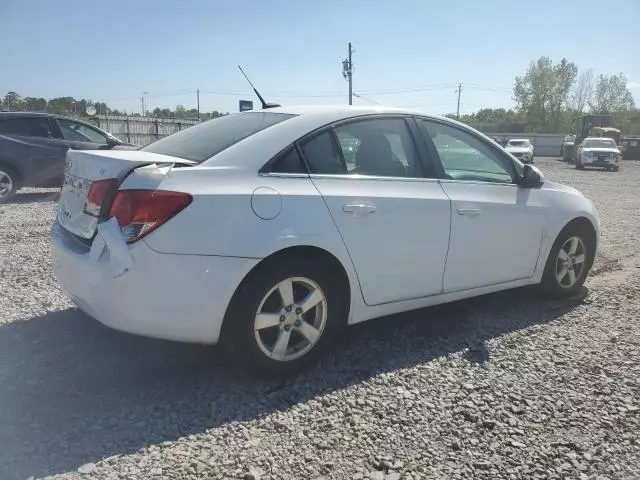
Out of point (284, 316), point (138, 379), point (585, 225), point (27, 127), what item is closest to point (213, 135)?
point (284, 316)

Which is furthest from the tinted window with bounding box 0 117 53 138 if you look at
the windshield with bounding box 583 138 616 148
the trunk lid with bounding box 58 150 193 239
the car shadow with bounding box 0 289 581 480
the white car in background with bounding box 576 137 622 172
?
the windshield with bounding box 583 138 616 148

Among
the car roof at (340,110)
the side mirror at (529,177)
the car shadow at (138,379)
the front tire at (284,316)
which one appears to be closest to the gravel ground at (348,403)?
the car shadow at (138,379)

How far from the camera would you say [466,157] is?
4246 mm

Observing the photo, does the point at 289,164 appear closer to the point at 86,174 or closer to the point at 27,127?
the point at 86,174

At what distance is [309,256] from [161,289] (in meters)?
0.87

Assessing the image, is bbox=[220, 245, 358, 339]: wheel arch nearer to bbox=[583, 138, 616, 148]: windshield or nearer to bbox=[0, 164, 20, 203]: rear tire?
bbox=[0, 164, 20, 203]: rear tire

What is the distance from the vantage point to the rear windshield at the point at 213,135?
332cm

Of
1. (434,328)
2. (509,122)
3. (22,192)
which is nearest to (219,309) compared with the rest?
(434,328)

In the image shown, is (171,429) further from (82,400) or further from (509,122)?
(509,122)

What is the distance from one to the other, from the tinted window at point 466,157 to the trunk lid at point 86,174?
1.89 meters

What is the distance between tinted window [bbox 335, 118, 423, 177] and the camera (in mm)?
3549

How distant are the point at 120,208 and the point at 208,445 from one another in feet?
4.18

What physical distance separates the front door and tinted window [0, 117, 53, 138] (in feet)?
30.0

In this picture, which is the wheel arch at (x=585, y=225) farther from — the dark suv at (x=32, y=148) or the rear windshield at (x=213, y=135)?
the dark suv at (x=32, y=148)
